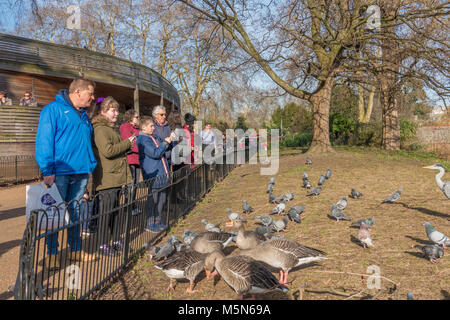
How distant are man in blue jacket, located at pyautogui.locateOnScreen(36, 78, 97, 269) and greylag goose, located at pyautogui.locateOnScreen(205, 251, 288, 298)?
1.86m

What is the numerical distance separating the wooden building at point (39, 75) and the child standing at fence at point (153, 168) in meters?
10.6

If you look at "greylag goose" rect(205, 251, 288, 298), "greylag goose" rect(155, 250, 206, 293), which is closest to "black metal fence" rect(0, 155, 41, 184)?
"greylag goose" rect(155, 250, 206, 293)

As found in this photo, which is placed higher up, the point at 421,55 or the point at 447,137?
the point at 421,55

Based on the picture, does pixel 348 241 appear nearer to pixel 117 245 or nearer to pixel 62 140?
pixel 117 245

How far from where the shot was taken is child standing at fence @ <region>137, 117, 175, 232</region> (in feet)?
19.5

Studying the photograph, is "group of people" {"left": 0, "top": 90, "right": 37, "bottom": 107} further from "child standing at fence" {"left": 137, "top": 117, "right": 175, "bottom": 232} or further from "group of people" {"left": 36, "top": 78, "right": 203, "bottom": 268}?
"group of people" {"left": 36, "top": 78, "right": 203, "bottom": 268}

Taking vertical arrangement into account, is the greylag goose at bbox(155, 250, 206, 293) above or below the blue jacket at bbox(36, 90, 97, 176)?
below

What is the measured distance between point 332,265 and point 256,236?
3.64ft

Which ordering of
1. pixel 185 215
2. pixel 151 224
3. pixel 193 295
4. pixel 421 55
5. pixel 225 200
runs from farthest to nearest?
pixel 421 55 → pixel 225 200 → pixel 185 215 → pixel 151 224 → pixel 193 295

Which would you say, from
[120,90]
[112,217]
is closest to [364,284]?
[112,217]

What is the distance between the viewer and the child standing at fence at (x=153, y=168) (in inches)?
234

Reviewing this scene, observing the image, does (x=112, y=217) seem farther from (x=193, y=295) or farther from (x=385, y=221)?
(x=385, y=221)

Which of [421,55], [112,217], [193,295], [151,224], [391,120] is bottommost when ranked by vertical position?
[193,295]

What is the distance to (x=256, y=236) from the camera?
4805 mm
